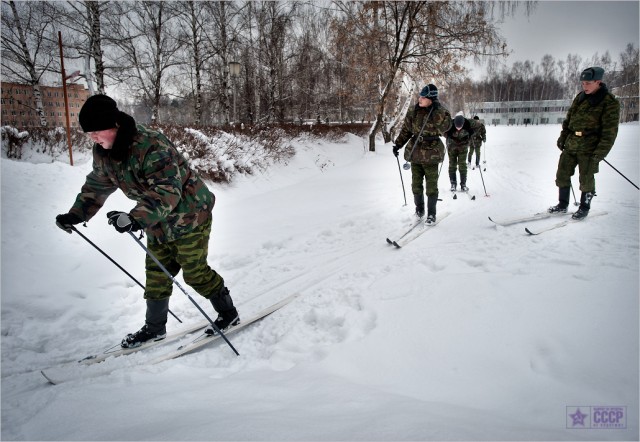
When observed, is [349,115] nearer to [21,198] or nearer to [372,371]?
[21,198]

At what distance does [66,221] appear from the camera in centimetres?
231

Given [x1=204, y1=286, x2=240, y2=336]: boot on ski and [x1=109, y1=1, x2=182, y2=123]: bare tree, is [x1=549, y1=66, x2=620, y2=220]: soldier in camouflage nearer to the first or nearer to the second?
[x1=204, y1=286, x2=240, y2=336]: boot on ski

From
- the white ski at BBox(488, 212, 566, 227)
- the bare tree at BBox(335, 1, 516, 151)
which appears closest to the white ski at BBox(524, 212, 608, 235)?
the white ski at BBox(488, 212, 566, 227)

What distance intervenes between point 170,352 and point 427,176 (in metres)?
3.86

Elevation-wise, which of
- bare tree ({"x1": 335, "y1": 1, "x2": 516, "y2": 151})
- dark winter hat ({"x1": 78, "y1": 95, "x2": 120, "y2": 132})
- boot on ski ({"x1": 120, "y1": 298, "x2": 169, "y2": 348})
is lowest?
boot on ski ({"x1": 120, "y1": 298, "x2": 169, "y2": 348})

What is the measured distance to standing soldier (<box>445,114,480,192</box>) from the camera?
7.14 meters

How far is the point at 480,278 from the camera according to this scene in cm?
287

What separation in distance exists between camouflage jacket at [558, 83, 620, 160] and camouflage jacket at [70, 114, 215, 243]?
16.2 feet

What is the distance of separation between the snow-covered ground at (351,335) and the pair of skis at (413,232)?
105 mm

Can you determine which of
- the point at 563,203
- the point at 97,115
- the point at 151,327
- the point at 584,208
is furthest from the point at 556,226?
the point at 97,115

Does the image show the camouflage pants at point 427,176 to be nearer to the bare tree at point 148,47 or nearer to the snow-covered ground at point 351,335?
the snow-covered ground at point 351,335

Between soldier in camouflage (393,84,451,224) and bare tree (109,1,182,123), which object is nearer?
soldier in camouflage (393,84,451,224)

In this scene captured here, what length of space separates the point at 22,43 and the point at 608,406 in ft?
67.6

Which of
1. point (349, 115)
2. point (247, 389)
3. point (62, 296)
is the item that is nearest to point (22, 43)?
point (62, 296)
